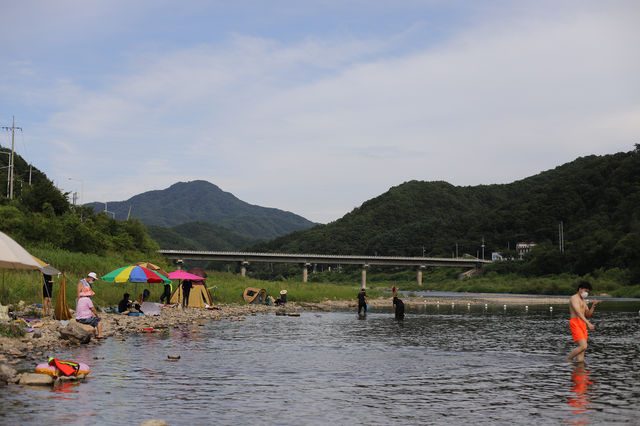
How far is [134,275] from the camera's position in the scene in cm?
3522

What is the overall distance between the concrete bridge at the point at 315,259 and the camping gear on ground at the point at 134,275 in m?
88.6

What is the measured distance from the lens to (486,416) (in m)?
13.2

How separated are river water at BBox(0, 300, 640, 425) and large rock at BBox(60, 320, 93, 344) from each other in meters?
0.57

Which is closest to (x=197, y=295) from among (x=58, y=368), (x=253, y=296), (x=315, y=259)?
(x=253, y=296)

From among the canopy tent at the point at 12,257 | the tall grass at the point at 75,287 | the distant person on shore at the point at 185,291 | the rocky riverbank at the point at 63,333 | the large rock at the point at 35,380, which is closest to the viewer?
the large rock at the point at 35,380

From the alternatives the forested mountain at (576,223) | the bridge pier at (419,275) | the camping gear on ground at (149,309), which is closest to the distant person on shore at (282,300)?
the camping gear on ground at (149,309)

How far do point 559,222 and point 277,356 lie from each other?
152602 millimetres

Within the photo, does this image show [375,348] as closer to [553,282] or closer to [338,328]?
[338,328]

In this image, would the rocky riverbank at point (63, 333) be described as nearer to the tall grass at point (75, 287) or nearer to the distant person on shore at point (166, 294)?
the distant person on shore at point (166, 294)

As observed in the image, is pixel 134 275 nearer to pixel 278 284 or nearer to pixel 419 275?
pixel 278 284

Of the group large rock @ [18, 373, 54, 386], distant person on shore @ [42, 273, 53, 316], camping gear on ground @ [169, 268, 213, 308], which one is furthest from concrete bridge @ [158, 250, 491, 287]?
large rock @ [18, 373, 54, 386]

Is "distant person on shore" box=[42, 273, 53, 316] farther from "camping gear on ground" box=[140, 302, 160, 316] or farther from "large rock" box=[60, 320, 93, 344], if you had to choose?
"camping gear on ground" box=[140, 302, 160, 316]

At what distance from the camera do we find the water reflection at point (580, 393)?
13055 millimetres

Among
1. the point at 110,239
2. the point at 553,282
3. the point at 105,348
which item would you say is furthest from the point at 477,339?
the point at 553,282
